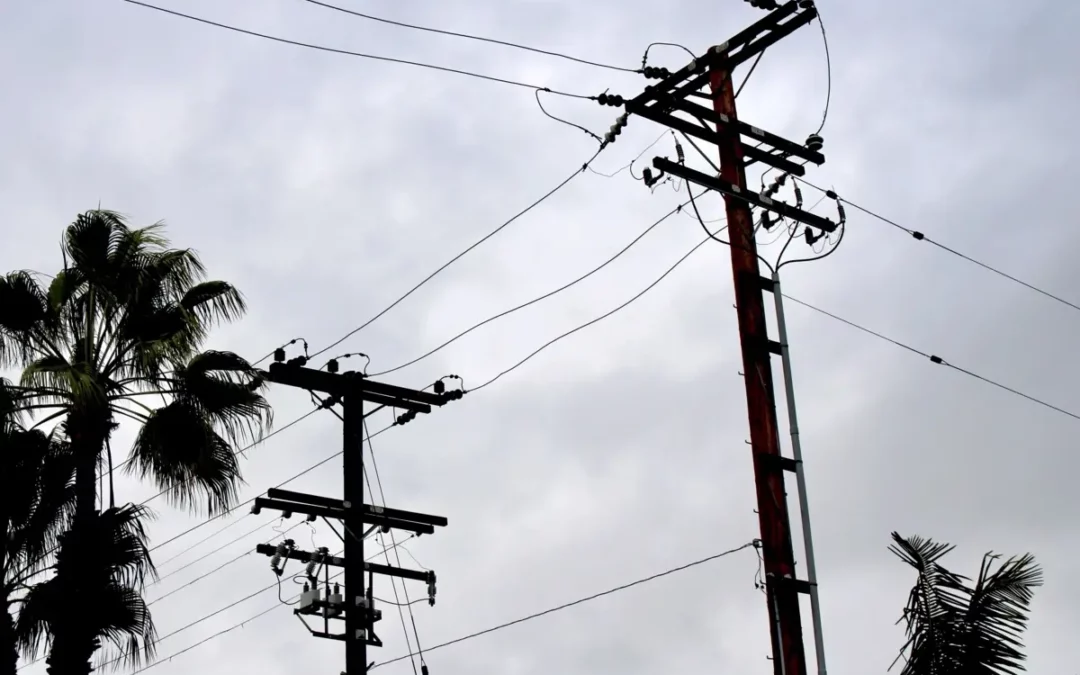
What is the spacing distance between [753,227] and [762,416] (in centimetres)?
232

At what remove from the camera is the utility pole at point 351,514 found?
21844mm

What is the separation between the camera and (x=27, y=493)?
64.8 feet

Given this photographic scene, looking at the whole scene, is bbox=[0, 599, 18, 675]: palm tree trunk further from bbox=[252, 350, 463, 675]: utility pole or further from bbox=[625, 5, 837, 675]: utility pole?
bbox=[625, 5, 837, 675]: utility pole

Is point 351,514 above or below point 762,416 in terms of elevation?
above

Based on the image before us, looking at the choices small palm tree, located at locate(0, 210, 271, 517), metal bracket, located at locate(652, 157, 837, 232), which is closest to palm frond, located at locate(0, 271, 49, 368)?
small palm tree, located at locate(0, 210, 271, 517)

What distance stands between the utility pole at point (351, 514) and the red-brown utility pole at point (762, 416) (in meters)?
9.16

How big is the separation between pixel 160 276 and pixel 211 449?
109 inches

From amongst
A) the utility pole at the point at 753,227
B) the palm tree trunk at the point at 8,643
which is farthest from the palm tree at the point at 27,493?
the utility pole at the point at 753,227

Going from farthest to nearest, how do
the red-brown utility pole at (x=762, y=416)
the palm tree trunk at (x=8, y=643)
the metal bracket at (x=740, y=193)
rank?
the palm tree trunk at (x=8, y=643) < the metal bracket at (x=740, y=193) < the red-brown utility pole at (x=762, y=416)

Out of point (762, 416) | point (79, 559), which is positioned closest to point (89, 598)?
point (79, 559)

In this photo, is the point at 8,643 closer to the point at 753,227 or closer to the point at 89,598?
the point at 89,598

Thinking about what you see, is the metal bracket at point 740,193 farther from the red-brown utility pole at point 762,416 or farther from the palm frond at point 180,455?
the palm frond at point 180,455

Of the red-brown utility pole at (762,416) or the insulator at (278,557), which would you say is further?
the insulator at (278,557)

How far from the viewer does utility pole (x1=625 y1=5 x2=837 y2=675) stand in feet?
44.5
